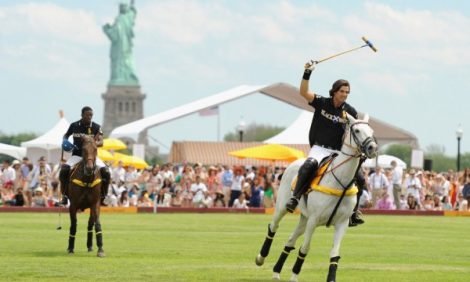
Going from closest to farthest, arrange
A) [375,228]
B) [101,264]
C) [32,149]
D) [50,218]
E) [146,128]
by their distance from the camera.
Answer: [101,264], [375,228], [50,218], [32,149], [146,128]

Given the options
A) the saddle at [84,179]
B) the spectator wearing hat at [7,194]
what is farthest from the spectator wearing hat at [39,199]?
the saddle at [84,179]

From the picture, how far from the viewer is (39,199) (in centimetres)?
4225

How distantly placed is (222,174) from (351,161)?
29226 mm

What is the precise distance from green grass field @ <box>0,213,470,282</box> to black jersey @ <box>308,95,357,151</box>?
201 cm

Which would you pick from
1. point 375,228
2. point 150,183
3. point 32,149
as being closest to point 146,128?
point 32,149

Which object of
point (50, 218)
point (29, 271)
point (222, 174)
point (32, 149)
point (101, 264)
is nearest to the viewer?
point (29, 271)

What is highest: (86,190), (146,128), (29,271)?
Answer: (146,128)

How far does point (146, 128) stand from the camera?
6347cm

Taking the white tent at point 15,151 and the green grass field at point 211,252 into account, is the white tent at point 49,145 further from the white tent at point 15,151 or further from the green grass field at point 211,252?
the green grass field at point 211,252

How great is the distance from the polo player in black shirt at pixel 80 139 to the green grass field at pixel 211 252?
1269mm

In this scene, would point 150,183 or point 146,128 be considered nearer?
point 150,183

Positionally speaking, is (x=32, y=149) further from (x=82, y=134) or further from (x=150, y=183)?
(x=82, y=134)

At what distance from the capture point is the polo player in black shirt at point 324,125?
16.6 meters

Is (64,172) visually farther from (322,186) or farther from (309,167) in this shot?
(322,186)
